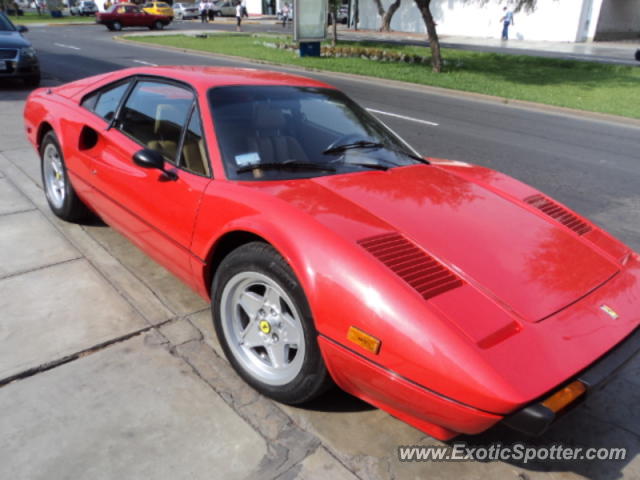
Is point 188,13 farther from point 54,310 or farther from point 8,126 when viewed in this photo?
point 54,310

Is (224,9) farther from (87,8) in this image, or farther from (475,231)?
(475,231)

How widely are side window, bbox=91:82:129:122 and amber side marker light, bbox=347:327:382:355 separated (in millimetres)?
2437

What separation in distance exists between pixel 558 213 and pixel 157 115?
7.83 feet

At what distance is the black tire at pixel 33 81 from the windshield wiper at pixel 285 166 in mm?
10279

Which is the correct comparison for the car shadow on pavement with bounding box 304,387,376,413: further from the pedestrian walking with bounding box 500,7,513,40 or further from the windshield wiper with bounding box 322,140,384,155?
the pedestrian walking with bounding box 500,7,513,40

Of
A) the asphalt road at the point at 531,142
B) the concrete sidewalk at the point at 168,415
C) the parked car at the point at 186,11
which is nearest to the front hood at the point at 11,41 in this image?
the asphalt road at the point at 531,142

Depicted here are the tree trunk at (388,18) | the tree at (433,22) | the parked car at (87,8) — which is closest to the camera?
the tree at (433,22)

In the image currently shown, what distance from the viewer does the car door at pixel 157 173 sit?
271 centimetres

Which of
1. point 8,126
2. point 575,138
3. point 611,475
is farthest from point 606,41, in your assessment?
point 611,475

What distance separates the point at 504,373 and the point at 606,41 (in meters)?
36.8

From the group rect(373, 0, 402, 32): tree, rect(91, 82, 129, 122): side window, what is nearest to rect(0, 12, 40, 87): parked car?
rect(91, 82, 129, 122): side window

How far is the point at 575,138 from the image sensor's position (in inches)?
355

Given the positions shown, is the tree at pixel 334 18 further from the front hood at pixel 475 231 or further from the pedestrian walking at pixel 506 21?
the front hood at pixel 475 231

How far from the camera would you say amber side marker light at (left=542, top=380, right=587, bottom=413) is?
1.70m
